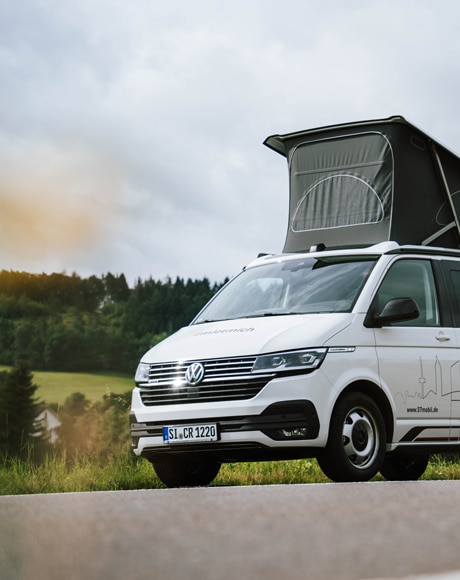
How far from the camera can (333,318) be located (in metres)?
9.86

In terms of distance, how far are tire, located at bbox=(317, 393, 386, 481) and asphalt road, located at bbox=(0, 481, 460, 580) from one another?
2575 millimetres

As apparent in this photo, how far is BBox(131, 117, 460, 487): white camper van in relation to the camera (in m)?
9.41

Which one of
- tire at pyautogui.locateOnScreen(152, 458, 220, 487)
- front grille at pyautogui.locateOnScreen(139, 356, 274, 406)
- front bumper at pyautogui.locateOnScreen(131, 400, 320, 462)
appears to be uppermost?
front grille at pyautogui.locateOnScreen(139, 356, 274, 406)

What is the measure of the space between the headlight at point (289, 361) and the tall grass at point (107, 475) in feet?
7.24

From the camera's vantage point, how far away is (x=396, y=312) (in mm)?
9992

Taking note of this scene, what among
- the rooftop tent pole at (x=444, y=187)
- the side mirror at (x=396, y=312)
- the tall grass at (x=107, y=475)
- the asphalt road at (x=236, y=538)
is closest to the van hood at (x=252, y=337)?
the side mirror at (x=396, y=312)

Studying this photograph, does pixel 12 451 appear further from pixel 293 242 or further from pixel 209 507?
pixel 209 507

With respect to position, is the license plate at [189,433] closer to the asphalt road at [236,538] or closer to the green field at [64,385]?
the asphalt road at [236,538]

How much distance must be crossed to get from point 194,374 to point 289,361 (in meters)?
0.84

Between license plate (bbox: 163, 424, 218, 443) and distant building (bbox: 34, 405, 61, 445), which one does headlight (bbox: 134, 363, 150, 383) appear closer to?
license plate (bbox: 163, 424, 218, 443)

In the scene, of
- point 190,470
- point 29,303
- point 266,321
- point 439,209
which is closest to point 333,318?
point 266,321

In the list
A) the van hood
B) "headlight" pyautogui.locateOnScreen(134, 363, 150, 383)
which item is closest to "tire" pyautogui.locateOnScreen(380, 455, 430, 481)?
the van hood

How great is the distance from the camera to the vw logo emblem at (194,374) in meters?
9.71

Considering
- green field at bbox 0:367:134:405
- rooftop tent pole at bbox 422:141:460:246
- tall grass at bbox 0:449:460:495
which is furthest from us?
green field at bbox 0:367:134:405
